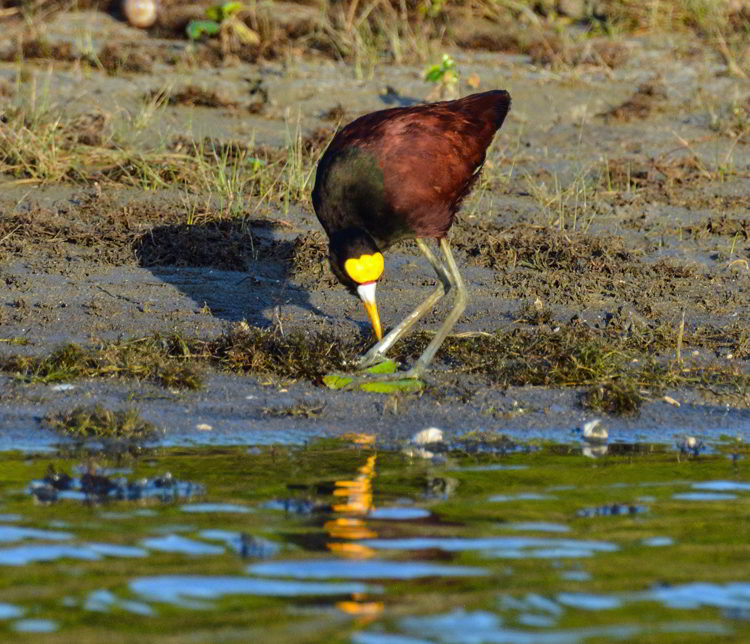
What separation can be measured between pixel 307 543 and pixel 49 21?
32.5 feet

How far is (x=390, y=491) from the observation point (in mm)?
5062

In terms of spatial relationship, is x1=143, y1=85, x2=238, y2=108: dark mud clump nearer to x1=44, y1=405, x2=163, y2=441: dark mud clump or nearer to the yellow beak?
the yellow beak

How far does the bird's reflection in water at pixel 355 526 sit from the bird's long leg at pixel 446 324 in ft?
4.15

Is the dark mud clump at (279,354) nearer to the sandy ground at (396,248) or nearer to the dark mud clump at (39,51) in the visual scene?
the sandy ground at (396,248)

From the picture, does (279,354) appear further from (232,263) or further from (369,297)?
(232,263)

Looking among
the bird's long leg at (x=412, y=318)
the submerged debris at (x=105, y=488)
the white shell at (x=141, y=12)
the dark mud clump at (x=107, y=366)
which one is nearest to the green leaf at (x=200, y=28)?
the white shell at (x=141, y=12)

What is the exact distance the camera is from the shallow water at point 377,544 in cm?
373

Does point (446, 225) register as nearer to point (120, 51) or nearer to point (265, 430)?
point (265, 430)

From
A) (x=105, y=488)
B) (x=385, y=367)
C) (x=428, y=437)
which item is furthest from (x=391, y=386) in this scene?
(x=105, y=488)

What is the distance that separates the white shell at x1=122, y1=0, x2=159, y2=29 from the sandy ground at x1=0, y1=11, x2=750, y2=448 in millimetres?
198

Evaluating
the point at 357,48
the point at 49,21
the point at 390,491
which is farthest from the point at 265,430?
the point at 49,21

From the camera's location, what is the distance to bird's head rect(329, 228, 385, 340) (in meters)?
6.42

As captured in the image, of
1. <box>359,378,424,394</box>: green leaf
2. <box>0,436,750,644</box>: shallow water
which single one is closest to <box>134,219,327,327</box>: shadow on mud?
<box>359,378,424,394</box>: green leaf

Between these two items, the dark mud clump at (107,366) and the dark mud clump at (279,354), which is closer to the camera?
the dark mud clump at (107,366)
